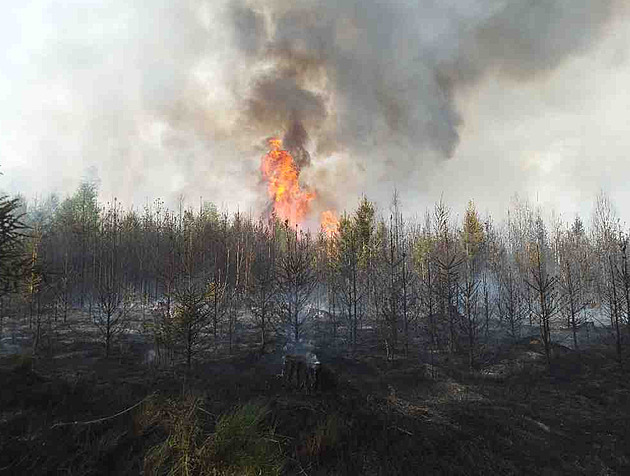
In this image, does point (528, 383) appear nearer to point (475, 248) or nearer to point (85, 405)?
point (85, 405)

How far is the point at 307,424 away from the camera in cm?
872

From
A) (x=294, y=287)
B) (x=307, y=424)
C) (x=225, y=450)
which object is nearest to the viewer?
(x=225, y=450)

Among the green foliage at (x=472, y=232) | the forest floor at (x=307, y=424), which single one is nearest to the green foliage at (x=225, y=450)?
the forest floor at (x=307, y=424)

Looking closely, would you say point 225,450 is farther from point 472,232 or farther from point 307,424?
point 472,232

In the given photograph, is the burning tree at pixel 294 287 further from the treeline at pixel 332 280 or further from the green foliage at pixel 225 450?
the green foliage at pixel 225 450

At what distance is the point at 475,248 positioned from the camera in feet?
131

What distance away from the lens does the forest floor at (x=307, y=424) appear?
4191 mm

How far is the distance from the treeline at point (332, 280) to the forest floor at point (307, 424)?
4.69m

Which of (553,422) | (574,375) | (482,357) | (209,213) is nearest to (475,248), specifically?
(482,357)

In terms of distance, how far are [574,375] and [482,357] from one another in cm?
461

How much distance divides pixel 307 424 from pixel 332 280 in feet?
83.4

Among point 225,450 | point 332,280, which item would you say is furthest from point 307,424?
point 332,280

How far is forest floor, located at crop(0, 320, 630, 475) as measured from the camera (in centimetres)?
419

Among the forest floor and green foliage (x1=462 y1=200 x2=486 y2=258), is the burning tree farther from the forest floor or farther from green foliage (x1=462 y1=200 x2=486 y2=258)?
green foliage (x1=462 y1=200 x2=486 y2=258)
